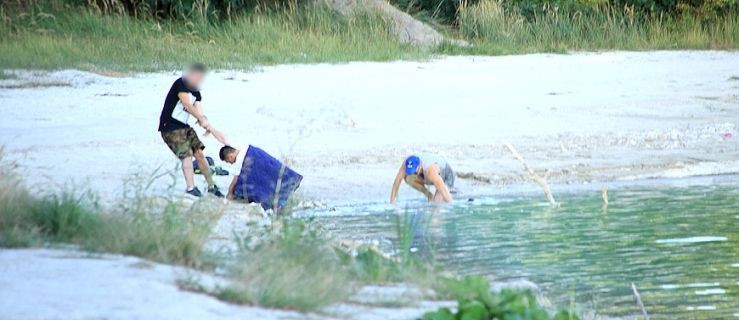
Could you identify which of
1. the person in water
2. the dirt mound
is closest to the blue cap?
the person in water

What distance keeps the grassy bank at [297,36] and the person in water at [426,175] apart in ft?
22.2

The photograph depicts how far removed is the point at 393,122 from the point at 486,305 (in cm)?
1031

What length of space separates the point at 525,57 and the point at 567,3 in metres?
4.53

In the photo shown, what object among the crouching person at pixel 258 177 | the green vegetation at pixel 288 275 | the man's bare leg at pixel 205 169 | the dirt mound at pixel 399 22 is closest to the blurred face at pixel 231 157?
the man's bare leg at pixel 205 169

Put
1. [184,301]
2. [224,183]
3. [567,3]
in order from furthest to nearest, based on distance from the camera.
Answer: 1. [567,3]
2. [224,183]
3. [184,301]

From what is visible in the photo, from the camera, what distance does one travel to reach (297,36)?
23.2m

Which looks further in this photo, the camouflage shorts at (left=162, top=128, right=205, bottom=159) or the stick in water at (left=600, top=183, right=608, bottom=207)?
the stick in water at (left=600, top=183, right=608, bottom=207)

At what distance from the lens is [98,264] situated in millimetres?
7633

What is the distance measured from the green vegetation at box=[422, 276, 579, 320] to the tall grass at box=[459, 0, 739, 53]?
54.8 ft

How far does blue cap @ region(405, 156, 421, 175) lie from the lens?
45.4 ft

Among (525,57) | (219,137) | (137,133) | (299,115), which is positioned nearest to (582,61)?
(525,57)

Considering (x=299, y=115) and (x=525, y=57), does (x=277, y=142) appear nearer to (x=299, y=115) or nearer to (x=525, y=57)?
(x=299, y=115)

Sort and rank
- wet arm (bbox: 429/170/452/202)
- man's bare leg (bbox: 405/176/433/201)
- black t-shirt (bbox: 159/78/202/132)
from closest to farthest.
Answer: black t-shirt (bbox: 159/78/202/132) < wet arm (bbox: 429/170/452/202) < man's bare leg (bbox: 405/176/433/201)

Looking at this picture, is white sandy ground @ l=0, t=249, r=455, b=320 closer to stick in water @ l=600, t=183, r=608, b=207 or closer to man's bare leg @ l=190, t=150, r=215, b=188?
man's bare leg @ l=190, t=150, r=215, b=188
